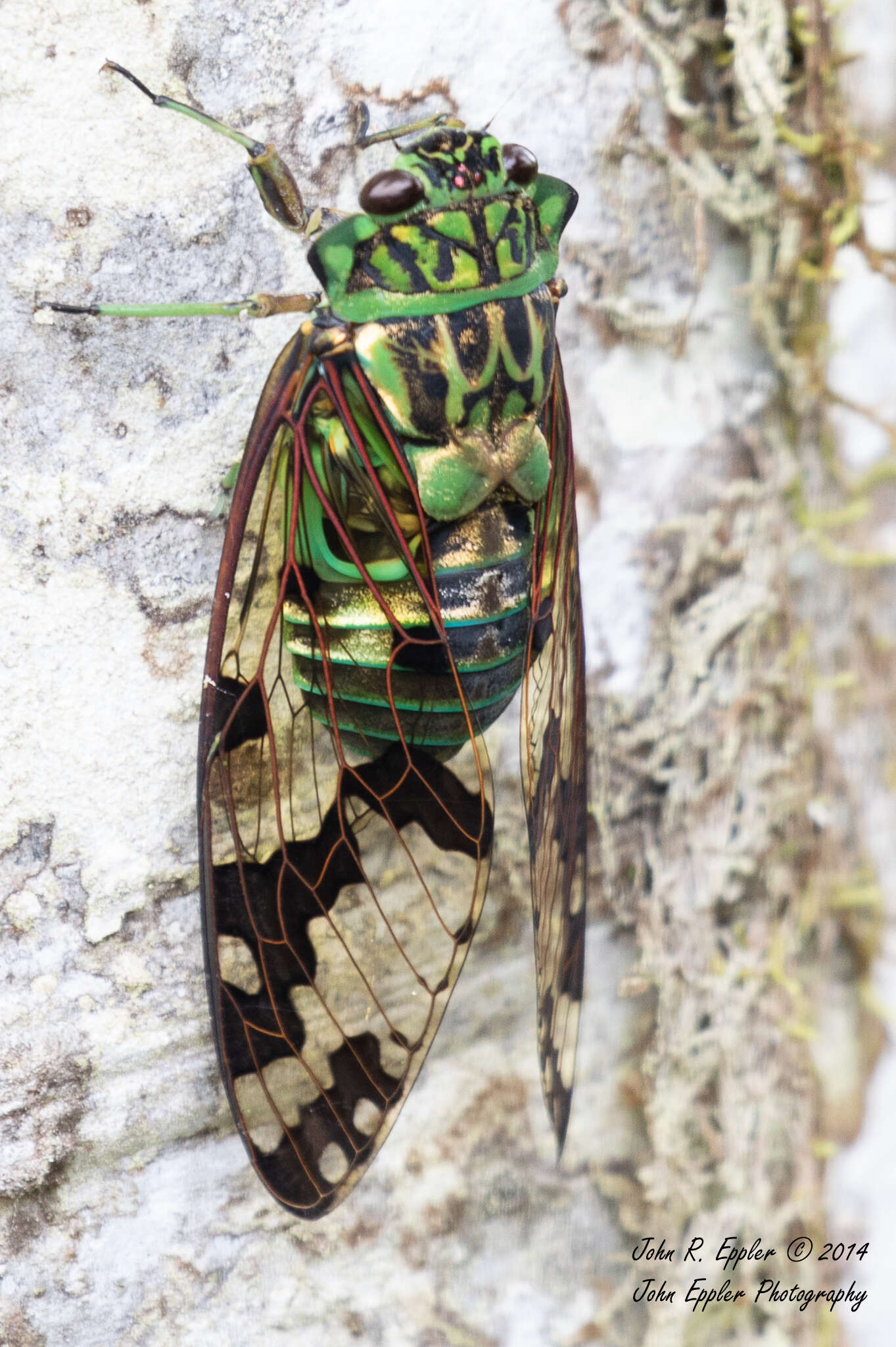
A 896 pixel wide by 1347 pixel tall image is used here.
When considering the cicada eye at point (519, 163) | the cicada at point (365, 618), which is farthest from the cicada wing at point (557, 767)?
the cicada eye at point (519, 163)

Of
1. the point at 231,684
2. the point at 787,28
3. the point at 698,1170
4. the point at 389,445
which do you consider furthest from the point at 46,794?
the point at 787,28

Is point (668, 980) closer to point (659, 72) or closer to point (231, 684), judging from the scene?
point (231, 684)

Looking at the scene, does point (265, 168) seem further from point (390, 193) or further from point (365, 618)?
point (365, 618)

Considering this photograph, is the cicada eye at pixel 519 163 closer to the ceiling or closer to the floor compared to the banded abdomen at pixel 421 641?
closer to the ceiling

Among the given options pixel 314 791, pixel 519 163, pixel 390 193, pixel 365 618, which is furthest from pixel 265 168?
pixel 314 791

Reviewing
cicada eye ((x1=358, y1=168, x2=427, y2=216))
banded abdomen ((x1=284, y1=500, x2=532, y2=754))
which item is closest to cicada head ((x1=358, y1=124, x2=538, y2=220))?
cicada eye ((x1=358, y1=168, x2=427, y2=216))

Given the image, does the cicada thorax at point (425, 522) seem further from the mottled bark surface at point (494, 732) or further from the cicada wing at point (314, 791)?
the mottled bark surface at point (494, 732)

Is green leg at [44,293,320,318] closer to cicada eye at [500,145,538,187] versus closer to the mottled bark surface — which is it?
the mottled bark surface
